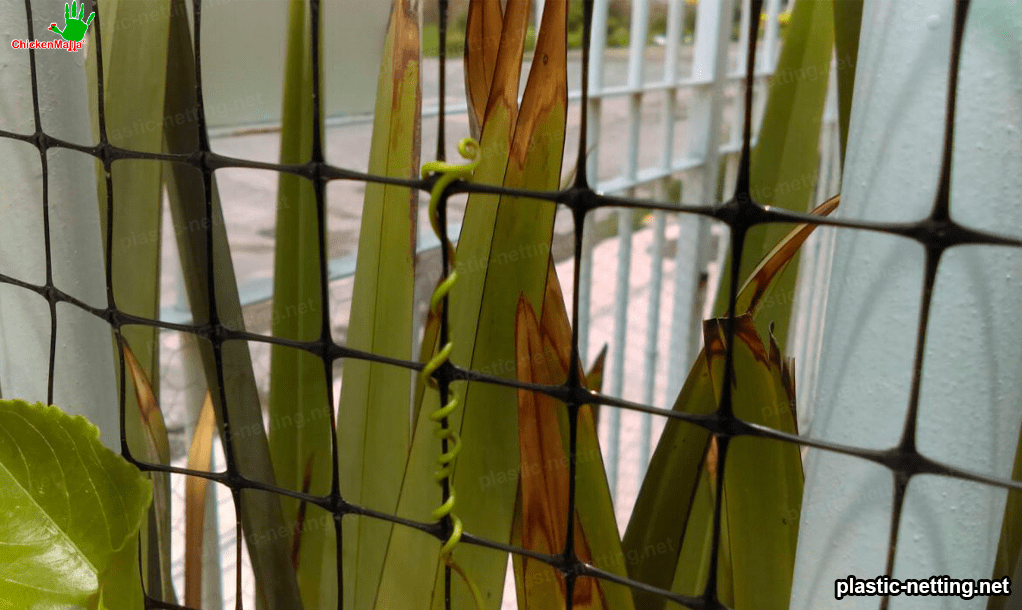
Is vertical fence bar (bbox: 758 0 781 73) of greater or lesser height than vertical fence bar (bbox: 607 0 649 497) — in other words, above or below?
above

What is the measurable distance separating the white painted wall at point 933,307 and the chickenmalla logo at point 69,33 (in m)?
0.29

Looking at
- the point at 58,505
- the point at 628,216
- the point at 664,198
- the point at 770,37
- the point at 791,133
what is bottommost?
the point at 58,505

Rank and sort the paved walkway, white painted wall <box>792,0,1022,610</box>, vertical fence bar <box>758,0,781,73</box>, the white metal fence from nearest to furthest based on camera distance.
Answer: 1. white painted wall <box>792,0,1022,610</box>
2. the paved walkway
3. the white metal fence
4. vertical fence bar <box>758,0,781,73</box>

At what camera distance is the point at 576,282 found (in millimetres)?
248

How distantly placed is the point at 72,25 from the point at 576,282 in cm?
24

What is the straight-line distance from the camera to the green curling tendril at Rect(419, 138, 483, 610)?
0.85 feet

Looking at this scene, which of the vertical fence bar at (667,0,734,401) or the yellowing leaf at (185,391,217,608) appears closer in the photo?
the yellowing leaf at (185,391,217,608)

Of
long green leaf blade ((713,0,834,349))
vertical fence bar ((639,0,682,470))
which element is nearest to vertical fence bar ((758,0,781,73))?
vertical fence bar ((639,0,682,470))

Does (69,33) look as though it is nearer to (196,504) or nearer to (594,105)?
(196,504)

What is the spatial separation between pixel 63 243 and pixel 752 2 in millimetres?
291

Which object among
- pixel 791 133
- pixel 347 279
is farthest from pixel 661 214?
pixel 791 133

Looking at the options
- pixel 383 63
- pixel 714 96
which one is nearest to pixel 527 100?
pixel 383 63

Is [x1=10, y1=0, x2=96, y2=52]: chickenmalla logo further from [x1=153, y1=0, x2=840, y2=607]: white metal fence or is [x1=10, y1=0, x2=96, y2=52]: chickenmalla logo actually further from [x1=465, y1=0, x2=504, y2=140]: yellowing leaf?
[x1=153, y1=0, x2=840, y2=607]: white metal fence

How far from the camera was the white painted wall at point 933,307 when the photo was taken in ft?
0.69
